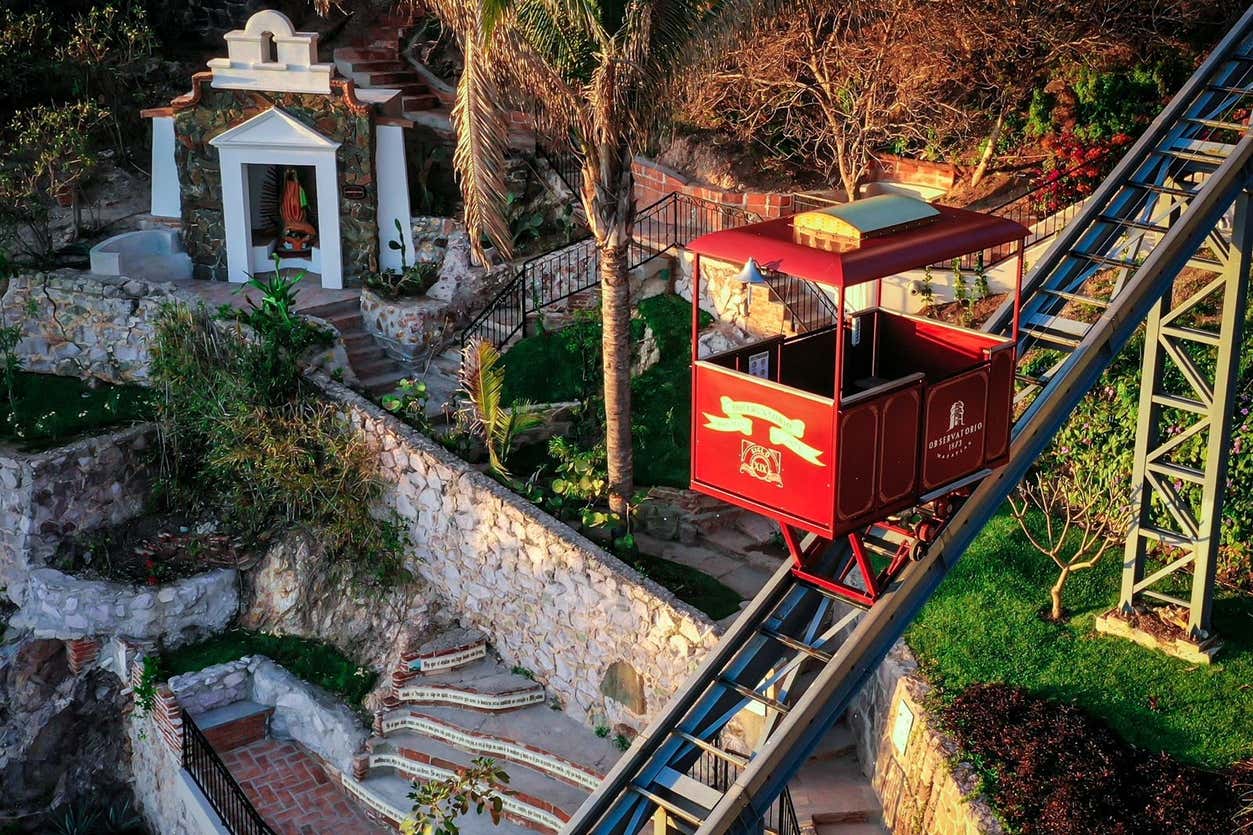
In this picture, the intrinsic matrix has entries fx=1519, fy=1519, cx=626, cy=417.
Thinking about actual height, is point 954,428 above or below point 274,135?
below

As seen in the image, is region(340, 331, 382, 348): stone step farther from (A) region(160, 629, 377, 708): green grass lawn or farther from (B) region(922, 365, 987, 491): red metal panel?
(B) region(922, 365, 987, 491): red metal panel

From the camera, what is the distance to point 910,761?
46.4 ft

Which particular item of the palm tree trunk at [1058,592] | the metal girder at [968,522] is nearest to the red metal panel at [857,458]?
the metal girder at [968,522]

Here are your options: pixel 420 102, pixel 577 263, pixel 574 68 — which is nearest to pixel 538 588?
pixel 574 68

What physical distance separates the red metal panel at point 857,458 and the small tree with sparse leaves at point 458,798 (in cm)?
554

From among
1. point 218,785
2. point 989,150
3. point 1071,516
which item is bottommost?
point 218,785

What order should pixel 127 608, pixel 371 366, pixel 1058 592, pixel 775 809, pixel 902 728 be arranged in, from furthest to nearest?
pixel 371 366 → pixel 127 608 → pixel 1058 592 → pixel 775 809 → pixel 902 728

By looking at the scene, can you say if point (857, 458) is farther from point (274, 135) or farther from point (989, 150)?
point (274, 135)

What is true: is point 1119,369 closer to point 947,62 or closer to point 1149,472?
point 1149,472

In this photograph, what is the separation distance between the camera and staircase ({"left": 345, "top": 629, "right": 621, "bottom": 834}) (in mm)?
15961

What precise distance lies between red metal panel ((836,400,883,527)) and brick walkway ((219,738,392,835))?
8.32 metres

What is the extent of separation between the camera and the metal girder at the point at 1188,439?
14.5 metres

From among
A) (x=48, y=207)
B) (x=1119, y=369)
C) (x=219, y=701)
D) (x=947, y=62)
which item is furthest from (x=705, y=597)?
(x=48, y=207)

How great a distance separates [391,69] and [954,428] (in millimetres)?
16209
